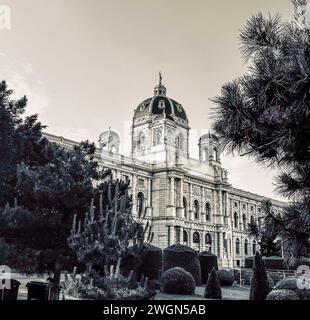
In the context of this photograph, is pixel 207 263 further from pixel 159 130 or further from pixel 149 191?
pixel 159 130

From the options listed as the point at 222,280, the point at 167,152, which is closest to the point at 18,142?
the point at 222,280

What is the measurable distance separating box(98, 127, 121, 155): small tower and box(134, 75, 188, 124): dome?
618cm

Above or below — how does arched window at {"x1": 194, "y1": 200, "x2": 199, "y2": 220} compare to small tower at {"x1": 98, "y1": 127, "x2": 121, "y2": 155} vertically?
below

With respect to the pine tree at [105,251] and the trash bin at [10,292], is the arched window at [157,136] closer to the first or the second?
the pine tree at [105,251]

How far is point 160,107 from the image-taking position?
5538 centimetres

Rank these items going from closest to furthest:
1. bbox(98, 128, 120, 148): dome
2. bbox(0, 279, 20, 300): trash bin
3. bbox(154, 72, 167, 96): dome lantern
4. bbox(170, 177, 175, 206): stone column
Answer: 1. bbox(0, 279, 20, 300): trash bin
2. bbox(170, 177, 175, 206): stone column
3. bbox(98, 128, 120, 148): dome
4. bbox(154, 72, 167, 96): dome lantern

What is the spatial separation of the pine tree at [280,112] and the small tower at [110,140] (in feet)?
140

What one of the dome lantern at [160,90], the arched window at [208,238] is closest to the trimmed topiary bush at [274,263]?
the arched window at [208,238]

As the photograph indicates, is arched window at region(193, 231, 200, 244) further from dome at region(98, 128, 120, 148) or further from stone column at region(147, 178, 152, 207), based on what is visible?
dome at region(98, 128, 120, 148)

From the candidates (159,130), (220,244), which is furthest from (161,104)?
(220,244)

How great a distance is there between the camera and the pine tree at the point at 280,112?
6.00 metres

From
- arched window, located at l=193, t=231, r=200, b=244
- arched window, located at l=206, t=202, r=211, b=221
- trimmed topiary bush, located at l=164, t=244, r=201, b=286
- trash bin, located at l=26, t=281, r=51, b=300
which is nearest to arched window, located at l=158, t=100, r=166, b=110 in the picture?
arched window, located at l=206, t=202, r=211, b=221

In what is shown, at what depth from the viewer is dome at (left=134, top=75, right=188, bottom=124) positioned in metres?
55.0
